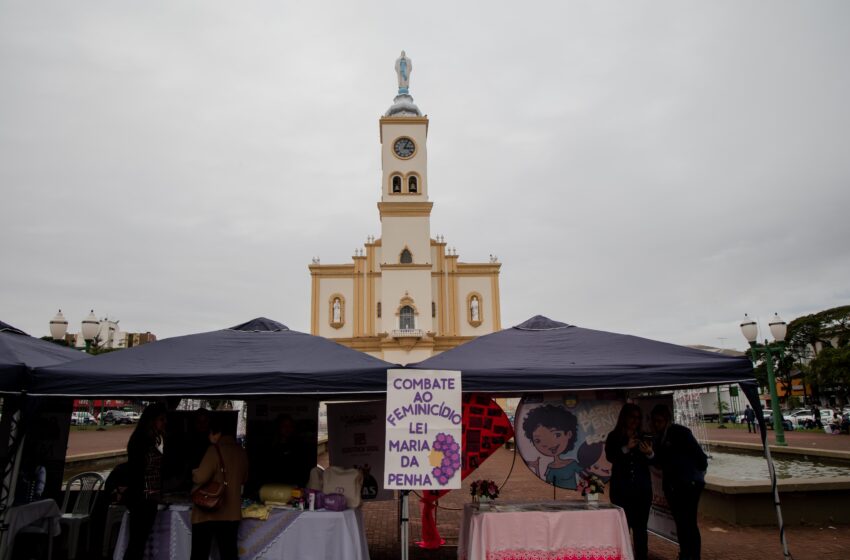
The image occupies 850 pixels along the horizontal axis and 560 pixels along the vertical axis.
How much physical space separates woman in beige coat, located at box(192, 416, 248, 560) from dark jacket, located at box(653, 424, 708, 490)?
4284 mm

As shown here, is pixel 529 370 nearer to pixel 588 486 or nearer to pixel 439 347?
pixel 588 486

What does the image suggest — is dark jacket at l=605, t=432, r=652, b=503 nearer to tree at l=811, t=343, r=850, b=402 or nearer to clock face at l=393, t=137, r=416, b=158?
clock face at l=393, t=137, r=416, b=158

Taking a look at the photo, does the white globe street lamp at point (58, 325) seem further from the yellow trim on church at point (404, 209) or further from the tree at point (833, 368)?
the tree at point (833, 368)

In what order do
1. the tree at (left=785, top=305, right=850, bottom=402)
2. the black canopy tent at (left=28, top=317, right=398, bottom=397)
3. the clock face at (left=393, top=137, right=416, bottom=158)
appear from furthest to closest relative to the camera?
the tree at (left=785, top=305, right=850, bottom=402) → the clock face at (left=393, top=137, right=416, bottom=158) → the black canopy tent at (left=28, top=317, right=398, bottom=397)

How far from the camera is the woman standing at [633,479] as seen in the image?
5.74 metres

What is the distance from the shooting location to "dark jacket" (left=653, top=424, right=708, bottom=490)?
5.65 metres

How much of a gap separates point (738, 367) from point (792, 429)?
2976 centimetres

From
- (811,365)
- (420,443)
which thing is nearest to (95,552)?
(420,443)

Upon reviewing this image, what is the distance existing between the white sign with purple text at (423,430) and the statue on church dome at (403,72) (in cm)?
4247

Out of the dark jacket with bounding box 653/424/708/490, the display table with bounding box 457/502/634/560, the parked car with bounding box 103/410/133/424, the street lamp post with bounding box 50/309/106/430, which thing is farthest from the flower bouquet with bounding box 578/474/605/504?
the parked car with bounding box 103/410/133/424

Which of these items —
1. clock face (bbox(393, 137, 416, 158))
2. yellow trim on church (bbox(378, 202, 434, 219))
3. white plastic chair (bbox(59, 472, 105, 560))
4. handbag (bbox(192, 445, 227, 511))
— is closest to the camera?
handbag (bbox(192, 445, 227, 511))

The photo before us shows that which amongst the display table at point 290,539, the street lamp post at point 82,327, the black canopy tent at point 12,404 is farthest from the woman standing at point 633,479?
the street lamp post at point 82,327

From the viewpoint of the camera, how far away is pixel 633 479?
576 centimetres

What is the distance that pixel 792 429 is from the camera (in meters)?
29.5
